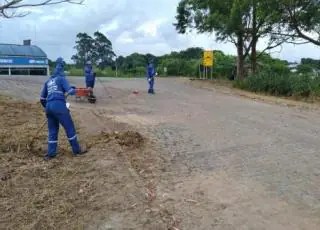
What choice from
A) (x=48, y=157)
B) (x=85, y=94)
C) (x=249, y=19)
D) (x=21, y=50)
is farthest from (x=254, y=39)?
(x=48, y=157)

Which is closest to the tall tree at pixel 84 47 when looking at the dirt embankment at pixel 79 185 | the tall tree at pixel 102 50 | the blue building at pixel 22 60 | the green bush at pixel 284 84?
the tall tree at pixel 102 50

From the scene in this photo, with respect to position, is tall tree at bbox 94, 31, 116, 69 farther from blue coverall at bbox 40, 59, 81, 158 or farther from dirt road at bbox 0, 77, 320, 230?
blue coverall at bbox 40, 59, 81, 158

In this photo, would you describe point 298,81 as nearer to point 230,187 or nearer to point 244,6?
point 244,6

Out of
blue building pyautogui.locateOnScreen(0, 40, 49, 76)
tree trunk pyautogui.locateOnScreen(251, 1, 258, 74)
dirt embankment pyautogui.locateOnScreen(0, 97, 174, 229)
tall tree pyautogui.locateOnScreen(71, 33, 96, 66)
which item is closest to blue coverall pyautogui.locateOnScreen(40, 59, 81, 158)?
A: dirt embankment pyautogui.locateOnScreen(0, 97, 174, 229)

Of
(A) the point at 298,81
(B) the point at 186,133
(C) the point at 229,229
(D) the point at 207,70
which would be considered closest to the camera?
(C) the point at 229,229

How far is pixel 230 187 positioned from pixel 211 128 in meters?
5.63

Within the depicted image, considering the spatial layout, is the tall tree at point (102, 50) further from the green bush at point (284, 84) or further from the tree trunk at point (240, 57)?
the green bush at point (284, 84)

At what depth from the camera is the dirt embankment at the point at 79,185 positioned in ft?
19.0

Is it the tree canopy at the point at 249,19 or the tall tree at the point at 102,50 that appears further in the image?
the tall tree at the point at 102,50

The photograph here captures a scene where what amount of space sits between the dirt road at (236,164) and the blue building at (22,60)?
1118 inches

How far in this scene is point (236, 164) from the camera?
27.9 feet

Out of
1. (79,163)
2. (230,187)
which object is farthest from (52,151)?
(230,187)

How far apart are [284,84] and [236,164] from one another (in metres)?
17.7

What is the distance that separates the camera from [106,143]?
10.3m
